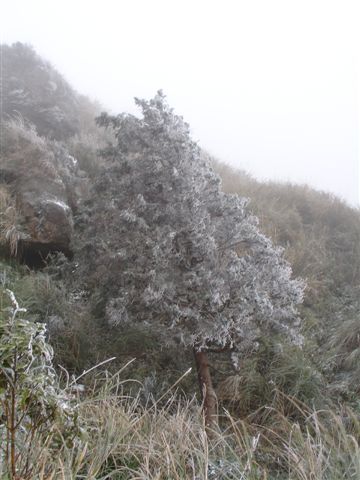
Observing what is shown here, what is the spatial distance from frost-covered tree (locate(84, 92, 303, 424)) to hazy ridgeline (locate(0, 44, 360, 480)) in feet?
0.18

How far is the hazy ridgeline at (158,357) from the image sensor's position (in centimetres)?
296

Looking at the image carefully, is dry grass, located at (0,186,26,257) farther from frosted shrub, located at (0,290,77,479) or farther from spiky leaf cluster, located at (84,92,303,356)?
frosted shrub, located at (0,290,77,479)

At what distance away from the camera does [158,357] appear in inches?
244

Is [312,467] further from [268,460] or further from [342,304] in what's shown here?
[342,304]

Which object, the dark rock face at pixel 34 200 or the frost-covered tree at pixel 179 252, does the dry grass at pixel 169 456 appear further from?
the dark rock face at pixel 34 200

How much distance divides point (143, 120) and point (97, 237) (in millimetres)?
1445

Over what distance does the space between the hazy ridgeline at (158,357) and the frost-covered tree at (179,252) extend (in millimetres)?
55

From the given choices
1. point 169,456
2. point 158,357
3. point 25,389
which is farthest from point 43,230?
point 25,389

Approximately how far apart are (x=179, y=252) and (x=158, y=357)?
172 centimetres

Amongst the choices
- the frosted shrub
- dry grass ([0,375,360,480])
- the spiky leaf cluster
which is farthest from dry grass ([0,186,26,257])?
the frosted shrub

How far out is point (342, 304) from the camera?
836 cm

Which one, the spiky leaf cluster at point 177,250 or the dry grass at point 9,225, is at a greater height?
the spiky leaf cluster at point 177,250

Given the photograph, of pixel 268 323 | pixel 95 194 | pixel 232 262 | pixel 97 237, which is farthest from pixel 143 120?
pixel 268 323

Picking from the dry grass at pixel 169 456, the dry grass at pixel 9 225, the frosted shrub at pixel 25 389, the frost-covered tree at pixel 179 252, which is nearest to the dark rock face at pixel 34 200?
the dry grass at pixel 9 225
